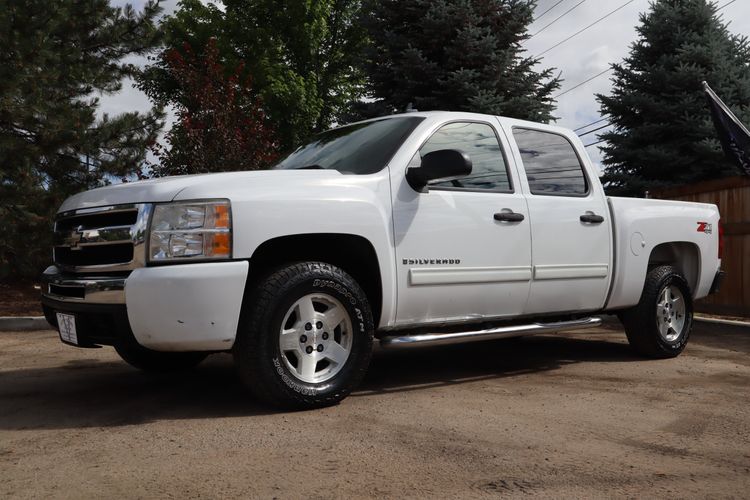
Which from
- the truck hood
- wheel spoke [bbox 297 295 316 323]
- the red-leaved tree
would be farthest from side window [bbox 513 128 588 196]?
the red-leaved tree

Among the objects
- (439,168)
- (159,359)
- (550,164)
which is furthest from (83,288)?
(550,164)

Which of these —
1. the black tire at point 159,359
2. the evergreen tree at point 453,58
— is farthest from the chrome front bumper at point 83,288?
the evergreen tree at point 453,58

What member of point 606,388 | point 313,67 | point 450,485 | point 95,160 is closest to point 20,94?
point 95,160

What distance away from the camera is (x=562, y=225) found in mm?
5809

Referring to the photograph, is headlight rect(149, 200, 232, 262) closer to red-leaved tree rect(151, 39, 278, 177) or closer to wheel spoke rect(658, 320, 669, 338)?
wheel spoke rect(658, 320, 669, 338)

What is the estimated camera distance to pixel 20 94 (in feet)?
34.7

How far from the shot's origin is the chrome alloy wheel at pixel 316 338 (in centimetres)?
445

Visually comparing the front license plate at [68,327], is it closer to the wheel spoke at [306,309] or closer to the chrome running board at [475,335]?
the wheel spoke at [306,309]

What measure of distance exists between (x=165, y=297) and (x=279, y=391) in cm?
84

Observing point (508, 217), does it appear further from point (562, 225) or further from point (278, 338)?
point (278, 338)

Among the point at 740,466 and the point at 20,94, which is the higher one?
the point at 20,94

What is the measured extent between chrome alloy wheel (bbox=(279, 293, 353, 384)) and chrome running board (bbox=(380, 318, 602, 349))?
32cm

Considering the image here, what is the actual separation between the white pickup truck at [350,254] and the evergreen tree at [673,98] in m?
7.70

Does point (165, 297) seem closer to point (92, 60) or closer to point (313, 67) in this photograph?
point (92, 60)
